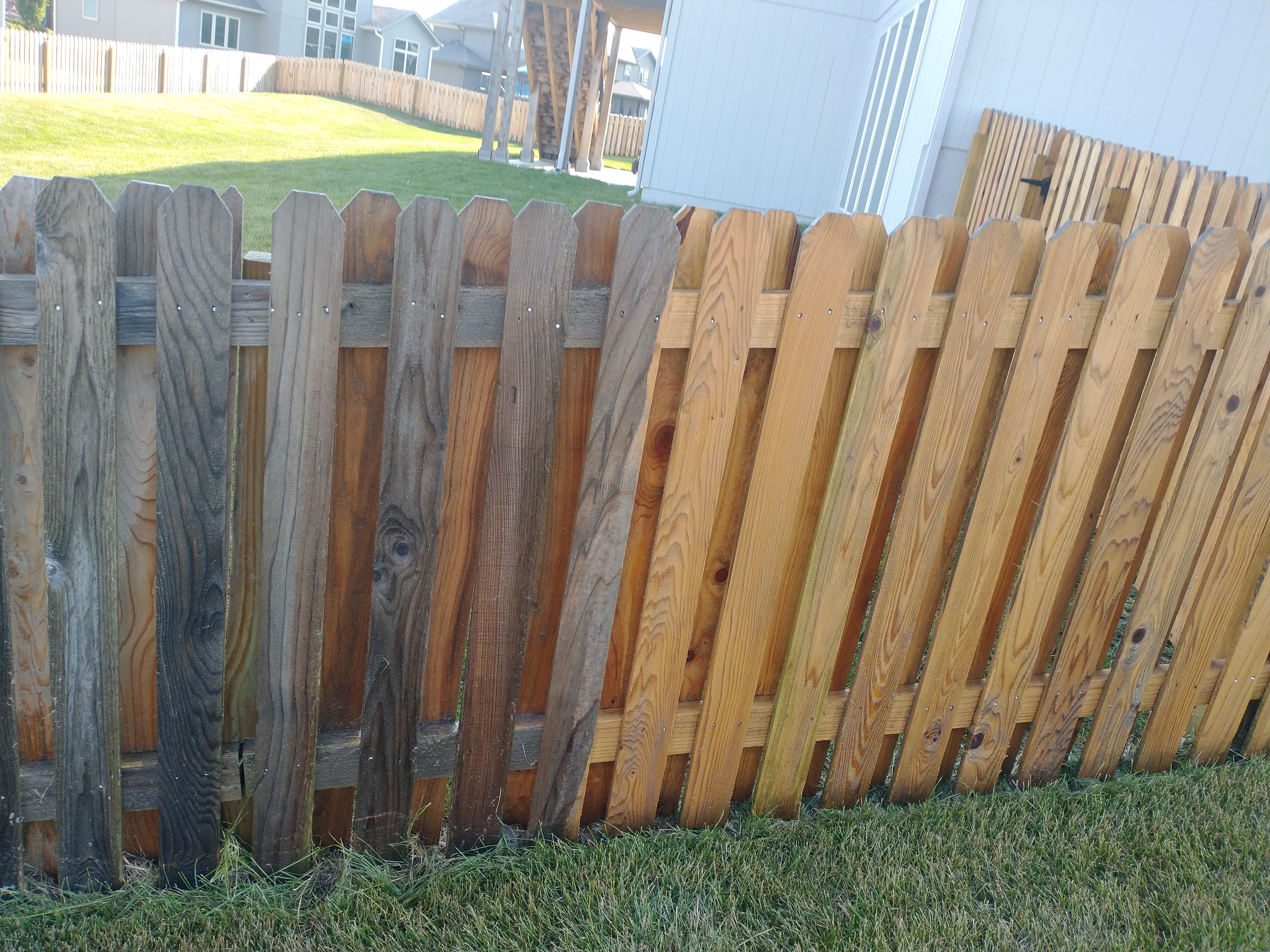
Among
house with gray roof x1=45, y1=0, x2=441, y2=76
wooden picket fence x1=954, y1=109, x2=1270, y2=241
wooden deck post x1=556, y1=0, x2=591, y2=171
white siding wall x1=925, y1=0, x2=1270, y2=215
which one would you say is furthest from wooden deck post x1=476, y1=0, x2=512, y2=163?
house with gray roof x1=45, y1=0, x2=441, y2=76

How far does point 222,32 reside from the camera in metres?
39.6

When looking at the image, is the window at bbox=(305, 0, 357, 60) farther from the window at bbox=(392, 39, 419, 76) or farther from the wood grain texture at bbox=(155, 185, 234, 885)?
the wood grain texture at bbox=(155, 185, 234, 885)

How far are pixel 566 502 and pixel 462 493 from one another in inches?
9.4

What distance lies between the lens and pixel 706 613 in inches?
88.3

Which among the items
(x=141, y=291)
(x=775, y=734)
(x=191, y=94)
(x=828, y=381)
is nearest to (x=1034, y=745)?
(x=775, y=734)

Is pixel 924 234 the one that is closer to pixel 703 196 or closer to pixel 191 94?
pixel 703 196

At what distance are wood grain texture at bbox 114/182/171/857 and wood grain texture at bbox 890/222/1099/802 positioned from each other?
1811mm

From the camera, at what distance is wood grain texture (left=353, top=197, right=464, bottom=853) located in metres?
1.66

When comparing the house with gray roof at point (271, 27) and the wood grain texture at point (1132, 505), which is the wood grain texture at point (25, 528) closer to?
the wood grain texture at point (1132, 505)

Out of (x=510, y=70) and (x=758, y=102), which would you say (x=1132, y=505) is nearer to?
(x=758, y=102)

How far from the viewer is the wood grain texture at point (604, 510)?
1787mm

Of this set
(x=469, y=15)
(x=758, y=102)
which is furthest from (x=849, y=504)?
(x=469, y=15)

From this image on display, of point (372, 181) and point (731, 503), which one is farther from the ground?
point (731, 503)

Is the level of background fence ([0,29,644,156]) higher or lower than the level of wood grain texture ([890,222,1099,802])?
higher
